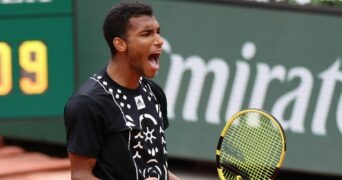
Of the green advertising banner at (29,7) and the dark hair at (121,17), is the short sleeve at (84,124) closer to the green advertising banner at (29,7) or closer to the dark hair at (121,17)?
the dark hair at (121,17)

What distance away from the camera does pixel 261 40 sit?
24.7 feet

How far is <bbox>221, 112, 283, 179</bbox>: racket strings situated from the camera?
4.27 m

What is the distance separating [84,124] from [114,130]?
118mm

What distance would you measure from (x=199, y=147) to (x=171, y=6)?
1216 mm

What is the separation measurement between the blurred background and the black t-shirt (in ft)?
12.8

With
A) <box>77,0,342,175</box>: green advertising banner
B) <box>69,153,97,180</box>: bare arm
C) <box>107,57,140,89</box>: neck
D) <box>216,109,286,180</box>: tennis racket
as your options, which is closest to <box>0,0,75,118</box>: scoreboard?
<box>77,0,342,175</box>: green advertising banner

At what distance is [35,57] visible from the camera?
7121mm

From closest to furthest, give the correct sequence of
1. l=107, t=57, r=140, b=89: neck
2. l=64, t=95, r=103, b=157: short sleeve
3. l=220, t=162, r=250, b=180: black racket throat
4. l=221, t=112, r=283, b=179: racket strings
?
l=64, t=95, r=103, b=157: short sleeve, l=107, t=57, r=140, b=89: neck, l=220, t=162, r=250, b=180: black racket throat, l=221, t=112, r=283, b=179: racket strings

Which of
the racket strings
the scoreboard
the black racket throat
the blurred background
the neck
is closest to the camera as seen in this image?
the neck

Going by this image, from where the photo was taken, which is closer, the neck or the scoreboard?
the neck

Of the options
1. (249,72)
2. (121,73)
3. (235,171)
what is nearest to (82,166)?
(121,73)

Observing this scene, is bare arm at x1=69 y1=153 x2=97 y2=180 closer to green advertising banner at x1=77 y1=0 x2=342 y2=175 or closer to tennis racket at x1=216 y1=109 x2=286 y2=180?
tennis racket at x1=216 y1=109 x2=286 y2=180

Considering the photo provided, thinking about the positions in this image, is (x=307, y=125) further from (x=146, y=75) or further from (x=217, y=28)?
(x=146, y=75)

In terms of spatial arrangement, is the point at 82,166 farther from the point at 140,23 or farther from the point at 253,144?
the point at 253,144
